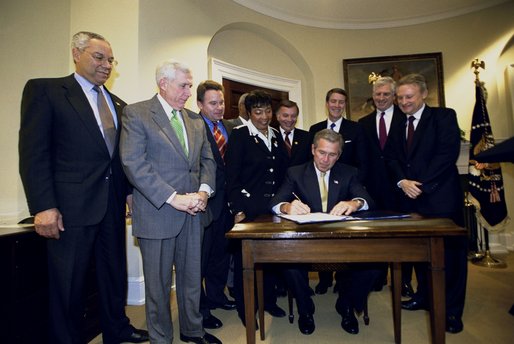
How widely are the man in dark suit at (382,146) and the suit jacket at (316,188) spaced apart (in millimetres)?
561

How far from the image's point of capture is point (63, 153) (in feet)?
6.08

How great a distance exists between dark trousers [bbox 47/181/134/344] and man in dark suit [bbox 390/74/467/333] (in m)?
2.07

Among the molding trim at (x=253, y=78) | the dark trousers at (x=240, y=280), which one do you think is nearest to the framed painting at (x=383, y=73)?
the molding trim at (x=253, y=78)

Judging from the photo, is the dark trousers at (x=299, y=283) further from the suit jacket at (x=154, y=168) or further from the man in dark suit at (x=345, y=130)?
the suit jacket at (x=154, y=168)

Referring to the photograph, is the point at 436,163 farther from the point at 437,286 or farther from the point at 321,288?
the point at 321,288

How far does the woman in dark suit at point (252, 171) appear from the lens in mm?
2367

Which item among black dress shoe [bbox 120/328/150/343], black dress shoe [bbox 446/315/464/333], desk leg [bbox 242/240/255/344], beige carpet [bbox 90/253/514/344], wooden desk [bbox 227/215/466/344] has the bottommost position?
beige carpet [bbox 90/253/514/344]

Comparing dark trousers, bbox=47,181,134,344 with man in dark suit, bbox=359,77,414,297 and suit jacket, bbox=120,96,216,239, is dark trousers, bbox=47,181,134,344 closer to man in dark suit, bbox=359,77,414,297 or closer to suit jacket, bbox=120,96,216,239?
suit jacket, bbox=120,96,216,239

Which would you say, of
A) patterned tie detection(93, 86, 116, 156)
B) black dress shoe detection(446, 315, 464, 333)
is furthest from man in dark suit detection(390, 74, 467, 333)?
patterned tie detection(93, 86, 116, 156)

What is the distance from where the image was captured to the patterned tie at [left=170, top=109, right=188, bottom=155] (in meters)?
1.98

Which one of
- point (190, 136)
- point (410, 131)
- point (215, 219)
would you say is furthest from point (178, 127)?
point (410, 131)

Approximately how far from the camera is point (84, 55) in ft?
6.49

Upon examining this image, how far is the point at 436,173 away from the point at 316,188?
2.80ft

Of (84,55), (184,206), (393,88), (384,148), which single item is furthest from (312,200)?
(84,55)
